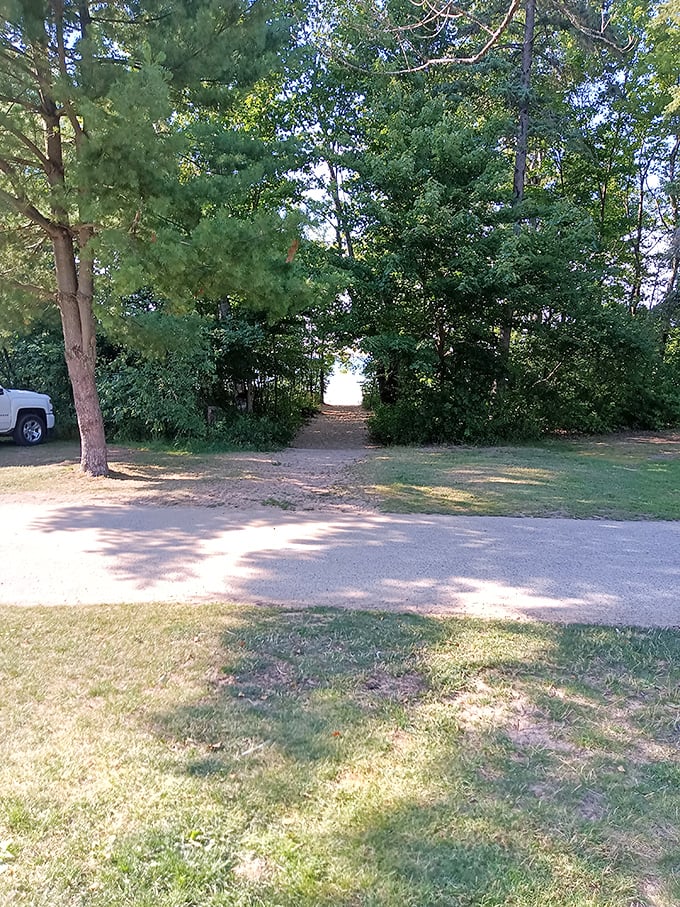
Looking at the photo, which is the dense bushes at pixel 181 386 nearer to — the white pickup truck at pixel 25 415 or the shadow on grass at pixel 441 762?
the white pickup truck at pixel 25 415

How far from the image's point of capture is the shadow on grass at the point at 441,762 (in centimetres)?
189

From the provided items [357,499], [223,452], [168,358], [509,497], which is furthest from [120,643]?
[168,358]

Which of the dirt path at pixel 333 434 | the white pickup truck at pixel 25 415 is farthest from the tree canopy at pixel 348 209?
the white pickup truck at pixel 25 415

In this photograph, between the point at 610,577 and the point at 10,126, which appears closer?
the point at 610,577

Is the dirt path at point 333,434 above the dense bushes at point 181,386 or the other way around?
the other way around

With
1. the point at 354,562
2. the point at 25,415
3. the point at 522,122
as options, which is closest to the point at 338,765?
the point at 354,562

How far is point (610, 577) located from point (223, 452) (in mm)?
9235

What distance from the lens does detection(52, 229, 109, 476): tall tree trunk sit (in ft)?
31.4

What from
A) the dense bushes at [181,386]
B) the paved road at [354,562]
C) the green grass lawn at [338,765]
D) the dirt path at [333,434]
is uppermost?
the dense bushes at [181,386]

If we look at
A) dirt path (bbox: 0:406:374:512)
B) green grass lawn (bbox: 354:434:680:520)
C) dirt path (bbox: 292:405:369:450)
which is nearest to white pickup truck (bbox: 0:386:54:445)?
dirt path (bbox: 0:406:374:512)

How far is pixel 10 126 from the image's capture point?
8.15m

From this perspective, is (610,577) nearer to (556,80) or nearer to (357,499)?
(357,499)

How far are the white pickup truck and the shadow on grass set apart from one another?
464 inches

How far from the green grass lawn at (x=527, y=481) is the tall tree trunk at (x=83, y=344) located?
416 cm
